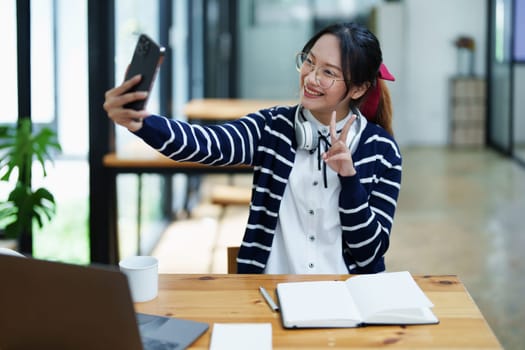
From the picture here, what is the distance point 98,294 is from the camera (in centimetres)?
112

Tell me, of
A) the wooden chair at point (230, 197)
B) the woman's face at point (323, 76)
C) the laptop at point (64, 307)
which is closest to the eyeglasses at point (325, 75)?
the woman's face at point (323, 76)

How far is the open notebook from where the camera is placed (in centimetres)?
140

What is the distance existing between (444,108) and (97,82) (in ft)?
22.1

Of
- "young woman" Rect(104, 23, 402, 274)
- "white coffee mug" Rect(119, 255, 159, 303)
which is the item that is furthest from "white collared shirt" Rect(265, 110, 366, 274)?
"white coffee mug" Rect(119, 255, 159, 303)

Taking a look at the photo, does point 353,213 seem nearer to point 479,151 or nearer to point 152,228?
point 152,228

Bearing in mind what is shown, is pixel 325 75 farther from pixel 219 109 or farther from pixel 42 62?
pixel 219 109

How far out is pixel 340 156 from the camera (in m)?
1.71

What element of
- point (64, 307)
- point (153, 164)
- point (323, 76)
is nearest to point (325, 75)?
point (323, 76)

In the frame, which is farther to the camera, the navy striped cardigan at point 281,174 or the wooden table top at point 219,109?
the wooden table top at point 219,109

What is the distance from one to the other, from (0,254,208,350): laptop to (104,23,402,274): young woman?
25.8 inches

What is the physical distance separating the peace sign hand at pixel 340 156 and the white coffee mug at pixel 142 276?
460 mm

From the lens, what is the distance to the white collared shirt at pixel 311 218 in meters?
1.92

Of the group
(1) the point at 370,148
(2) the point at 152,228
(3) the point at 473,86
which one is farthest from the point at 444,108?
(1) the point at 370,148

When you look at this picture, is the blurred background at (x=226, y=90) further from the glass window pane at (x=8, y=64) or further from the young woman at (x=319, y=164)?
the young woman at (x=319, y=164)
